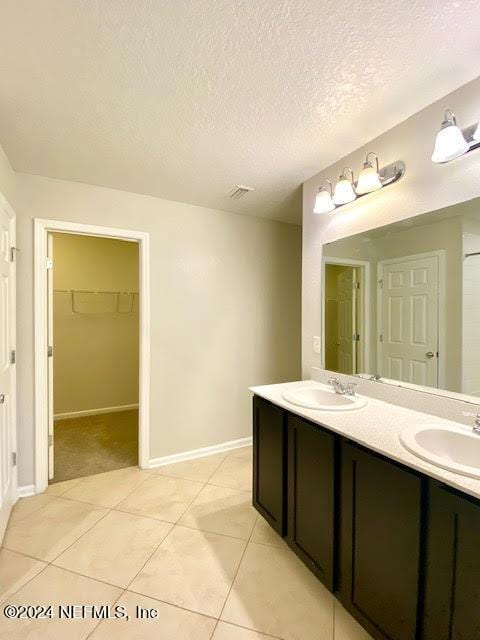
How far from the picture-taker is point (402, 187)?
62.9 inches

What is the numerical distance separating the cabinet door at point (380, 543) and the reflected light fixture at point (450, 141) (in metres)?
1.30

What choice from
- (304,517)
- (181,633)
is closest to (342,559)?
(304,517)

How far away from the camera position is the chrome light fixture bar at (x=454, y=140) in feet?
4.08

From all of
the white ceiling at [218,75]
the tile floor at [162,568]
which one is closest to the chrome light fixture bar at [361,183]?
the white ceiling at [218,75]

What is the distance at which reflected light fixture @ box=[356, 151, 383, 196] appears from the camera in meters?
1.63

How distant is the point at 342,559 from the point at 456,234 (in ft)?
5.07

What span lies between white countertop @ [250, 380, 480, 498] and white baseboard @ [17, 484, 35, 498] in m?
1.85

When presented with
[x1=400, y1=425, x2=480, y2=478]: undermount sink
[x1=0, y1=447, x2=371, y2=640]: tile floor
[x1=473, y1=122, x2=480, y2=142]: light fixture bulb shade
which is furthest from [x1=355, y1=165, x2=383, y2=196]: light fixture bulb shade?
[x1=0, y1=447, x2=371, y2=640]: tile floor

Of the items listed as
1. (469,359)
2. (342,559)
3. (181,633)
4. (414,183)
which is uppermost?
(414,183)

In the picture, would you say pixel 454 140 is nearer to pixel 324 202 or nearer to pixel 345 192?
pixel 345 192

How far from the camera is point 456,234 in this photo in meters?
1.40

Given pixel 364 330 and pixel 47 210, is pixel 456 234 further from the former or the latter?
pixel 47 210

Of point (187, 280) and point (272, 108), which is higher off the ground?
point (272, 108)

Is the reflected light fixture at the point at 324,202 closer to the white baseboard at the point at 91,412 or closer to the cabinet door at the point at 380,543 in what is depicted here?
the cabinet door at the point at 380,543
